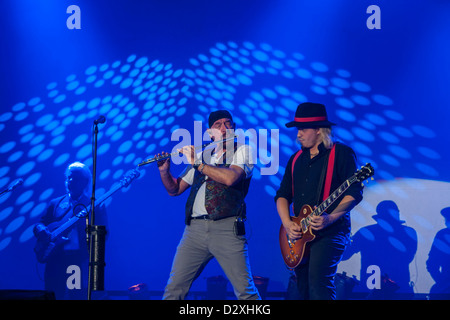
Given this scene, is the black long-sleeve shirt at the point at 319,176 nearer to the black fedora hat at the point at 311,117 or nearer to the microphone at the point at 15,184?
the black fedora hat at the point at 311,117

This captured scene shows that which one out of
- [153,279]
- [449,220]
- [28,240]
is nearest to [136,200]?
[153,279]

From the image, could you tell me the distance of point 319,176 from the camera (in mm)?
3682

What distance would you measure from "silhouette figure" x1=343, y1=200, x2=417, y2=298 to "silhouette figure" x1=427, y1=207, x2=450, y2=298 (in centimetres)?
20

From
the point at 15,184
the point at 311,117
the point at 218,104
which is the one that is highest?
the point at 218,104

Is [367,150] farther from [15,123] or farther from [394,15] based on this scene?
[15,123]

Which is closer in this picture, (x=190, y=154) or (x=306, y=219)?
(x=306, y=219)

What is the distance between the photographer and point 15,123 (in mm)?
5770

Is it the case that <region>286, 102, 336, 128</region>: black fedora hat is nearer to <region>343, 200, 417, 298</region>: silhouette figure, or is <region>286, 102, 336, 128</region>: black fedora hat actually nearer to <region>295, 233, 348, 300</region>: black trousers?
<region>295, 233, 348, 300</region>: black trousers

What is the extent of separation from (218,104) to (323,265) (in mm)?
2697

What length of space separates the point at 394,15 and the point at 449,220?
221 cm

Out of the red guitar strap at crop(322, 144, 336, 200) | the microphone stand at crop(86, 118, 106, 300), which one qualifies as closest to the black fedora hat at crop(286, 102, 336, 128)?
the red guitar strap at crop(322, 144, 336, 200)

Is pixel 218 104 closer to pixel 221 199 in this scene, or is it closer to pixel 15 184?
pixel 221 199

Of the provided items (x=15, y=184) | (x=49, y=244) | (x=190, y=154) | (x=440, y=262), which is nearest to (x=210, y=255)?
(x=190, y=154)

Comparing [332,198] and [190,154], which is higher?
[190,154]
